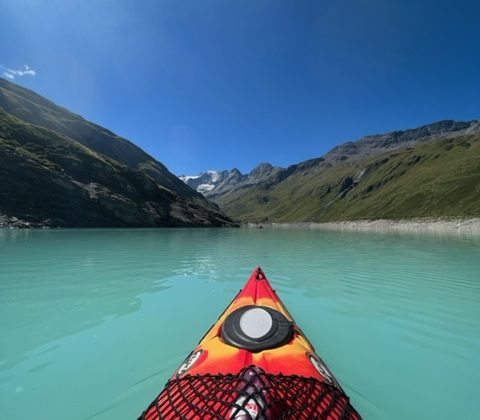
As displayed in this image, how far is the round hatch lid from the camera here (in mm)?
5094

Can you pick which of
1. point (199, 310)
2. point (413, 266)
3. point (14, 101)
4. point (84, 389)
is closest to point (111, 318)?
point (199, 310)

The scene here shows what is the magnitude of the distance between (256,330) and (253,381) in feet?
5.00

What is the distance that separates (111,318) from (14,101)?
170m

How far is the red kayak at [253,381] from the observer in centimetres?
353

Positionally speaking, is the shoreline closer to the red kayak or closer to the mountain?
the mountain

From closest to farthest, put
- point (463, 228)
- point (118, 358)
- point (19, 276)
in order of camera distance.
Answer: point (118, 358) → point (19, 276) → point (463, 228)

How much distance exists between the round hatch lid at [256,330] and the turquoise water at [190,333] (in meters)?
2.21

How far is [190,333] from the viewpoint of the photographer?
9.34 m

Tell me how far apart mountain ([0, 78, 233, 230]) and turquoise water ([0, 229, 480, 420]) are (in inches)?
2663

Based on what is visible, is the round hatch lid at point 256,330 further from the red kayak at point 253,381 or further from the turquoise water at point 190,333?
the turquoise water at point 190,333

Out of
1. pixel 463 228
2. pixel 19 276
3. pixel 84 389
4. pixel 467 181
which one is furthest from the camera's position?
pixel 467 181

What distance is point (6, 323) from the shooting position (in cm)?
980

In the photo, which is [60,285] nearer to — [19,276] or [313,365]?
[19,276]

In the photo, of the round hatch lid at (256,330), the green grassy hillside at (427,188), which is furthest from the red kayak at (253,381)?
the green grassy hillside at (427,188)
